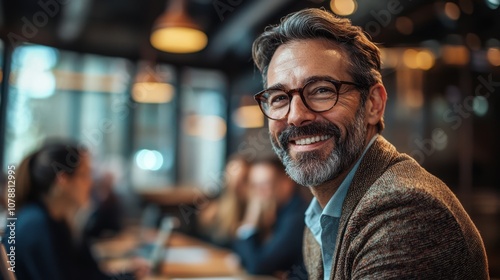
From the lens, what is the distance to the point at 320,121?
1048 millimetres

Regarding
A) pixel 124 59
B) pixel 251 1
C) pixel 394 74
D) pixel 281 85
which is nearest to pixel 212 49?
pixel 124 59

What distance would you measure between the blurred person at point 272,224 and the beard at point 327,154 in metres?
2.05

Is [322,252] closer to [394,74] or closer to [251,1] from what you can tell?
[394,74]

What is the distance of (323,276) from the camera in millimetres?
1199

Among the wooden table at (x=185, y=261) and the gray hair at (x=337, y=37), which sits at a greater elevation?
the gray hair at (x=337, y=37)

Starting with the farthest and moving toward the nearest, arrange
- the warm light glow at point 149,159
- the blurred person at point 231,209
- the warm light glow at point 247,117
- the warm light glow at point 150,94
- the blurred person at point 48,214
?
the warm light glow at point 149,159 → the warm light glow at point 247,117 → the warm light glow at point 150,94 → the blurred person at point 231,209 → the blurred person at point 48,214

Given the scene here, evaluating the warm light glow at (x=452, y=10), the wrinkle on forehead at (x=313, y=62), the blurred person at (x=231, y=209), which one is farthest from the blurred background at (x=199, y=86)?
the wrinkle on forehead at (x=313, y=62)

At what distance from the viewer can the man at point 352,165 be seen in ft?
2.82

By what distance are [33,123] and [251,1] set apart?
4376 millimetres

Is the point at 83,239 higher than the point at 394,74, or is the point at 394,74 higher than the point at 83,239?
the point at 394,74

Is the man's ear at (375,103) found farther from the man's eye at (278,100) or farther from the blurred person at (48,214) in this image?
the blurred person at (48,214)

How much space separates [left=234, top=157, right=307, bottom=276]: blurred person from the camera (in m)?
3.23

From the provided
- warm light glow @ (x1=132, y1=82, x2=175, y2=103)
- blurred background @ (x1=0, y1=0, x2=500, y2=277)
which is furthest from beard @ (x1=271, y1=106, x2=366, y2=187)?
warm light glow @ (x1=132, y1=82, x2=175, y2=103)

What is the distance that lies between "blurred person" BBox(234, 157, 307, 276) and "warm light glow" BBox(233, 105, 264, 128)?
4.91 meters
